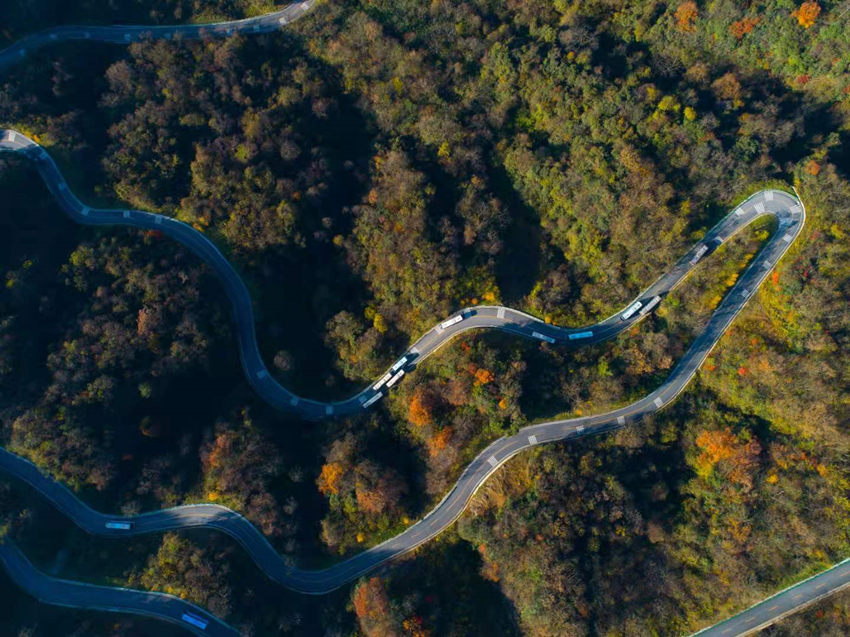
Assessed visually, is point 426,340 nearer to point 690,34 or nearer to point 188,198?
point 188,198

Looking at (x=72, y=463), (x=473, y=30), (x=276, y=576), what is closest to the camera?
(x=72, y=463)

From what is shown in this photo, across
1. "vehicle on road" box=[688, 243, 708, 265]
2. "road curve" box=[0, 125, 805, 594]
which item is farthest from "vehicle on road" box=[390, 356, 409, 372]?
"vehicle on road" box=[688, 243, 708, 265]

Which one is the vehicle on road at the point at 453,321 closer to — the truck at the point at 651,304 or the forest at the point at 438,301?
the forest at the point at 438,301

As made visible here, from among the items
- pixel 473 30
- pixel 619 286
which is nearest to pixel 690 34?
pixel 473 30

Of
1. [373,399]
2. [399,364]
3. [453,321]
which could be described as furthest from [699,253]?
[373,399]

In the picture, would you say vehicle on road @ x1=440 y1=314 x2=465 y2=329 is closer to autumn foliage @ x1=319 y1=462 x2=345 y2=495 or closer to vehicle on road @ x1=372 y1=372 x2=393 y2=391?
vehicle on road @ x1=372 y1=372 x2=393 y2=391

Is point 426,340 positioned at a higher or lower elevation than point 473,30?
lower

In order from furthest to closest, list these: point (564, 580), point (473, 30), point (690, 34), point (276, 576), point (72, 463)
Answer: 1. point (473, 30)
2. point (690, 34)
3. point (276, 576)
4. point (72, 463)
5. point (564, 580)
